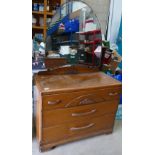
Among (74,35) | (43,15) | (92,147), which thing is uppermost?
(43,15)

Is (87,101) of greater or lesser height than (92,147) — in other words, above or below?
above

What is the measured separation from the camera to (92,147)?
60.9 inches

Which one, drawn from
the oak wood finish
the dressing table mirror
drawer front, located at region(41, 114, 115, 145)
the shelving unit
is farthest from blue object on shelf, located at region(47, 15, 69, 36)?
drawer front, located at region(41, 114, 115, 145)

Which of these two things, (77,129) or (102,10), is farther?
(102,10)

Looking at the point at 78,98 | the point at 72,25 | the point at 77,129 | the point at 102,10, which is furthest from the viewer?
the point at 102,10

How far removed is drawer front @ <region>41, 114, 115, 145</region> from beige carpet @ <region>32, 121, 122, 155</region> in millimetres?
86

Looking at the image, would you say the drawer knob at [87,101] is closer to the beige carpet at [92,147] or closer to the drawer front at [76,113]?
the drawer front at [76,113]

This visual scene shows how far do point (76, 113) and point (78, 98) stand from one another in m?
0.14

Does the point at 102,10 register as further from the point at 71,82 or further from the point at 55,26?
the point at 71,82

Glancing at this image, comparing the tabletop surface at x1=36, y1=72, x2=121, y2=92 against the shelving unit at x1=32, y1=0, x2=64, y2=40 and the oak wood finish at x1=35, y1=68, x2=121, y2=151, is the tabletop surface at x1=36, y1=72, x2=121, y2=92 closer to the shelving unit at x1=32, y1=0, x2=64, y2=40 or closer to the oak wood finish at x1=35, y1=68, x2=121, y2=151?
the oak wood finish at x1=35, y1=68, x2=121, y2=151

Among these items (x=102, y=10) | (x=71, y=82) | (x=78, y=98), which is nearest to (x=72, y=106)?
(x=78, y=98)

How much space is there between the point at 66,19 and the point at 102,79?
0.66 m
